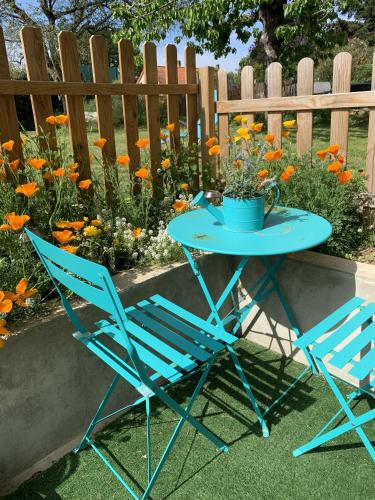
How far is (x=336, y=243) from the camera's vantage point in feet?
8.82

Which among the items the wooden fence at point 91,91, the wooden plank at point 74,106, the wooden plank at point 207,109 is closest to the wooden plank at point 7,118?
the wooden fence at point 91,91

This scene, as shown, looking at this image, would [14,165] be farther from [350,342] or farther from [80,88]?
[350,342]

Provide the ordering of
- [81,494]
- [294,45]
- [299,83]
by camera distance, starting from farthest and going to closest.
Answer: [294,45] → [299,83] → [81,494]

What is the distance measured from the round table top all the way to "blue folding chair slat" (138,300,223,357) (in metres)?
0.42

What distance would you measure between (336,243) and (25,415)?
2.13 meters

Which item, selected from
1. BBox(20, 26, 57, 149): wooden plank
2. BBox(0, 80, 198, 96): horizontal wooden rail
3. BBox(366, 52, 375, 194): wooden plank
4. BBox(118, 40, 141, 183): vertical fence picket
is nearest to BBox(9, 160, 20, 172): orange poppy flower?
BBox(20, 26, 57, 149): wooden plank

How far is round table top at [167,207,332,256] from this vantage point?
6.50 ft

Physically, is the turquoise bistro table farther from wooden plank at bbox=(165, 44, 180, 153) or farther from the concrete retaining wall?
wooden plank at bbox=(165, 44, 180, 153)

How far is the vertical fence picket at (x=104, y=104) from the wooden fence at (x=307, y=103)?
1.07 meters

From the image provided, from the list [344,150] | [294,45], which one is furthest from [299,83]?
[294,45]

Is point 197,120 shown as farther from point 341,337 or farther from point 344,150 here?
point 341,337

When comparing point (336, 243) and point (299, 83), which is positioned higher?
point (299, 83)

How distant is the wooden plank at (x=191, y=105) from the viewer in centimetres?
354

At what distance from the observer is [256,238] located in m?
2.14
